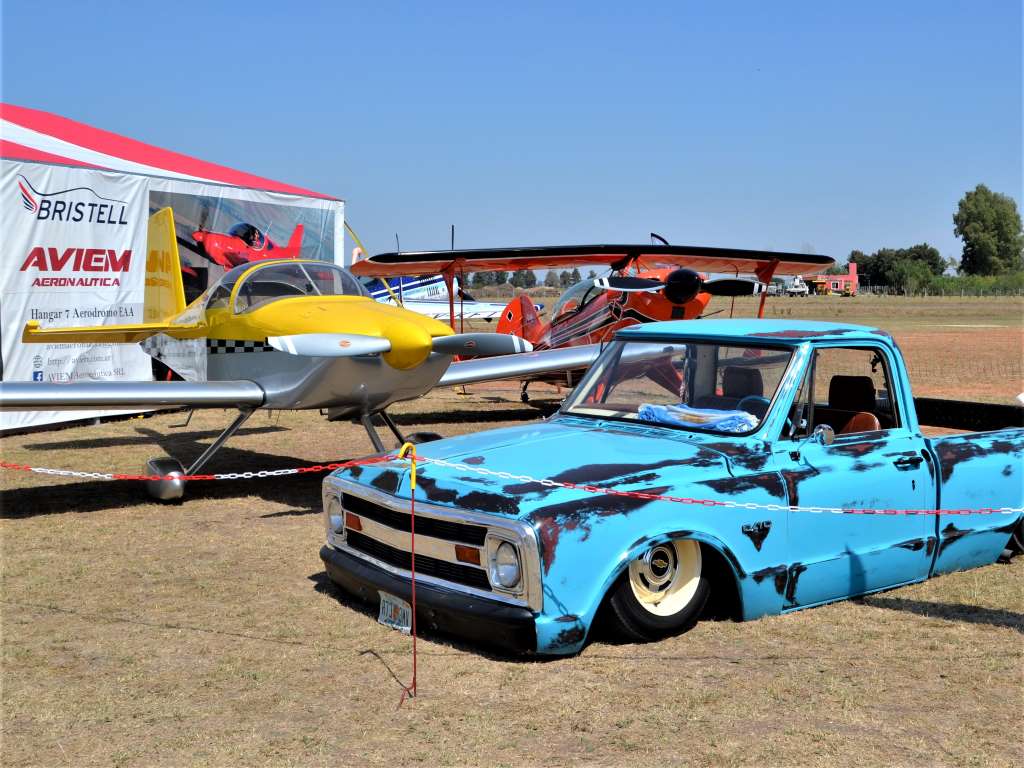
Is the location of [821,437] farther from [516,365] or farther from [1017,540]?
[516,365]

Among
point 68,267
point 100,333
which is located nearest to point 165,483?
point 100,333

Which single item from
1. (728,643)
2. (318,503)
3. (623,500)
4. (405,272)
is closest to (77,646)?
(623,500)

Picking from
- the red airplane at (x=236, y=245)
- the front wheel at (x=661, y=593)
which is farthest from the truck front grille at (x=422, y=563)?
the red airplane at (x=236, y=245)

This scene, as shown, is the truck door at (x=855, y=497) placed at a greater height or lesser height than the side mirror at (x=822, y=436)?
lesser

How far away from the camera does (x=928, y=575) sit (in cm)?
541

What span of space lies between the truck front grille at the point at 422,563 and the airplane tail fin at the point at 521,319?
42.4ft

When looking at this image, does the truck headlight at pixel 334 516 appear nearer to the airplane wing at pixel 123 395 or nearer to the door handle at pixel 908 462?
the door handle at pixel 908 462

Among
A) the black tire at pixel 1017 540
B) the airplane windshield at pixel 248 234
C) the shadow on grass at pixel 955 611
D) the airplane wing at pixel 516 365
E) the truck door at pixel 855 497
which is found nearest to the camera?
the truck door at pixel 855 497

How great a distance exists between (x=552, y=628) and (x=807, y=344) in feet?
7.05

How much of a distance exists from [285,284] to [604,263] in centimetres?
763

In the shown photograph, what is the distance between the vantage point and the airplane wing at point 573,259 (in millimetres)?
14273

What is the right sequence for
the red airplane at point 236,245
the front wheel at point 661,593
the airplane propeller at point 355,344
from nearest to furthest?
the front wheel at point 661,593 → the airplane propeller at point 355,344 → the red airplane at point 236,245

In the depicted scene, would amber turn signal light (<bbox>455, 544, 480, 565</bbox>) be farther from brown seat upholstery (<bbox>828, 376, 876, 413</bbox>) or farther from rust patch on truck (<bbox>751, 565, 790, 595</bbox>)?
brown seat upholstery (<bbox>828, 376, 876, 413</bbox>)

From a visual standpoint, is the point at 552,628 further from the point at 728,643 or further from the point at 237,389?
the point at 237,389
